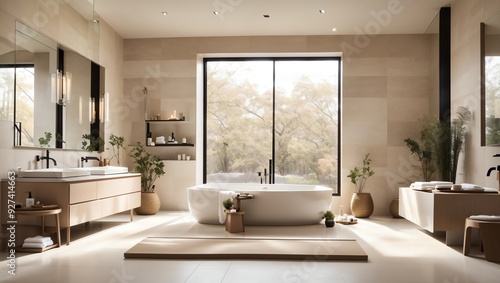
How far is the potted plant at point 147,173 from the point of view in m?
7.70

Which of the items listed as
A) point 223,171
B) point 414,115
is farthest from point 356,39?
point 223,171

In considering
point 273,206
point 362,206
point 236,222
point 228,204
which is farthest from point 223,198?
point 362,206

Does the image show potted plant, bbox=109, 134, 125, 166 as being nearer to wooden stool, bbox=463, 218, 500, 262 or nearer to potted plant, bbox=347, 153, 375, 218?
potted plant, bbox=347, 153, 375, 218

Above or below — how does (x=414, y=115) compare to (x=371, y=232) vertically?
above

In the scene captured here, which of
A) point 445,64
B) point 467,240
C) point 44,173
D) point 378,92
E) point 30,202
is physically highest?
point 445,64

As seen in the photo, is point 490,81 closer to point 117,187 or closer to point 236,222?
point 236,222

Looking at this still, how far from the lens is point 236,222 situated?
5.89 metres

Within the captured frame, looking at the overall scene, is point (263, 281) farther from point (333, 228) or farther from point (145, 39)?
point (145, 39)

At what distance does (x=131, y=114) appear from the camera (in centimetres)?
836

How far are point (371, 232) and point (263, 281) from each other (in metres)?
2.84

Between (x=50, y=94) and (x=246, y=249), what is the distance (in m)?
2.86

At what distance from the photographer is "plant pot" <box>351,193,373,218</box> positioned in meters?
7.51

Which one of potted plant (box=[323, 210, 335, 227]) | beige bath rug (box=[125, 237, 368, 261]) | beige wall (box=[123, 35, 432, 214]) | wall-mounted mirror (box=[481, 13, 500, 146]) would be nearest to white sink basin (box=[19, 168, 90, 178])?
beige bath rug (box=[125, 237, 368, 261])

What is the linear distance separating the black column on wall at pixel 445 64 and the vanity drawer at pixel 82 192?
4.72 m
